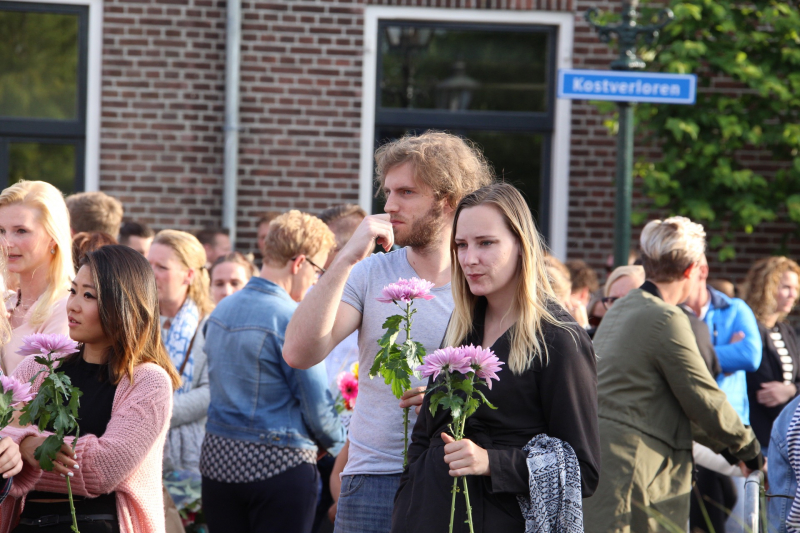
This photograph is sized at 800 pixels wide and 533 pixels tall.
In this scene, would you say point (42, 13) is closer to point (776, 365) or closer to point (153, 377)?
point (153, 377)

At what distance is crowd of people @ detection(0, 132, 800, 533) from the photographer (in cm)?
234

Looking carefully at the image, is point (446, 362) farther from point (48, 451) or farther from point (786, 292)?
point (786, 292)

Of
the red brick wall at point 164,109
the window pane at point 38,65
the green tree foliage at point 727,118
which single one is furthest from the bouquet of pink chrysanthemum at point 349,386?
the window pane at point 38,65

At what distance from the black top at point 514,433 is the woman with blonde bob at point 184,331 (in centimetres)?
263

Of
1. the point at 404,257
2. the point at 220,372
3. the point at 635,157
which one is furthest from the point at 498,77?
the point at 404,257

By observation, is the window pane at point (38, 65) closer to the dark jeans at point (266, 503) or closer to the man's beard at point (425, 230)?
the dark jeans at point (266, 503)

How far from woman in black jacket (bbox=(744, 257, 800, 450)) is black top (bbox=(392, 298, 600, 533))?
13.5 ft

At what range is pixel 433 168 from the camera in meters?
2.89

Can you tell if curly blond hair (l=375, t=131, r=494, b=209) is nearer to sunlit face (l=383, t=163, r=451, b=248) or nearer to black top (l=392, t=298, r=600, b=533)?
sunlit face (l=383, t=163, r=451, b=248)

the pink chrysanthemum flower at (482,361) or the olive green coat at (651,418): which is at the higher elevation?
the pink chrysanthemum flower at (482,361)

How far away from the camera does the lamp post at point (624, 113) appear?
6.72 metres

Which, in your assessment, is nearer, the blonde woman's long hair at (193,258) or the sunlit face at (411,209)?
the sunlit face at (411,209)

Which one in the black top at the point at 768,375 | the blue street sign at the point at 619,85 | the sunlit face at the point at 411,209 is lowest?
the black top at the point at 768,375

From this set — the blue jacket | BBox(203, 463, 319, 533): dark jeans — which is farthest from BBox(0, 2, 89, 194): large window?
the blue jacket
